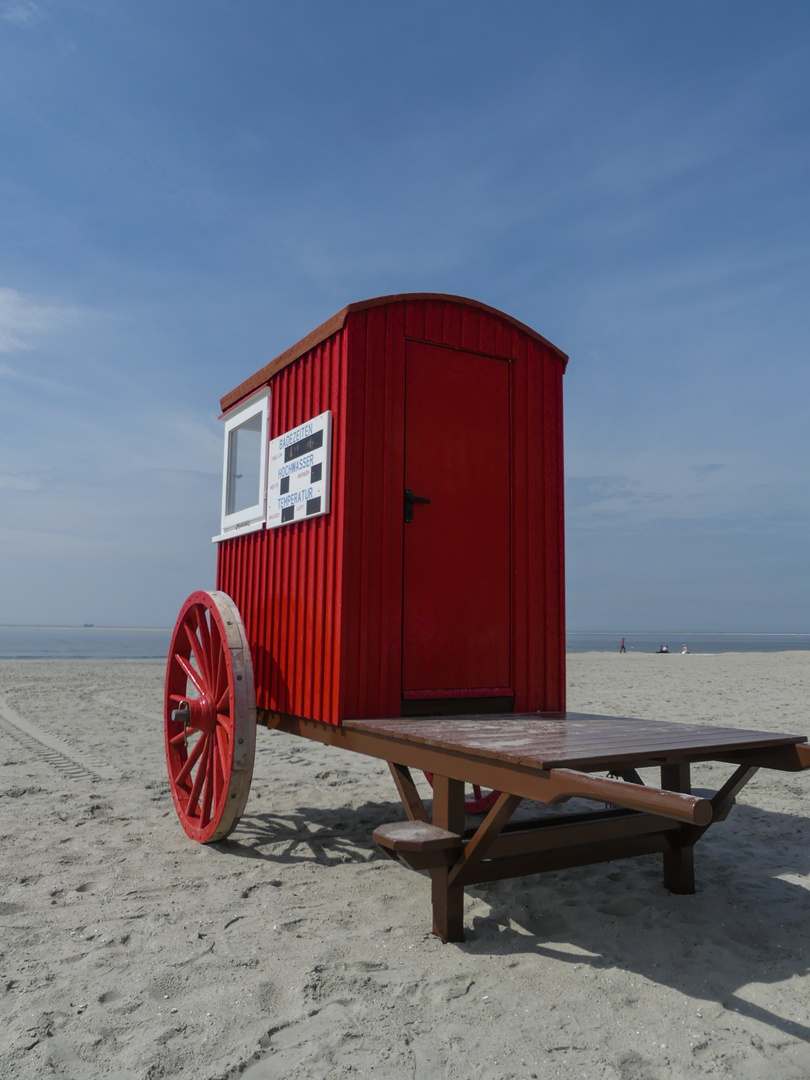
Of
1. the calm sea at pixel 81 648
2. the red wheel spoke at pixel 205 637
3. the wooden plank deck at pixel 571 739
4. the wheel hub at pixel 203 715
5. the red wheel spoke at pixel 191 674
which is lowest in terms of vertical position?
the calm sea at pixel 81 648

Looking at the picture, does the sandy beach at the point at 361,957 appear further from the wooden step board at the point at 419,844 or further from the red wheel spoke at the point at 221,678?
the red wheel spoke at the point at 221,678

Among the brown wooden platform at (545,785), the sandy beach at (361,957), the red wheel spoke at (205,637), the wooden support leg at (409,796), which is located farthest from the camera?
the red wheel spoke at (205,637)

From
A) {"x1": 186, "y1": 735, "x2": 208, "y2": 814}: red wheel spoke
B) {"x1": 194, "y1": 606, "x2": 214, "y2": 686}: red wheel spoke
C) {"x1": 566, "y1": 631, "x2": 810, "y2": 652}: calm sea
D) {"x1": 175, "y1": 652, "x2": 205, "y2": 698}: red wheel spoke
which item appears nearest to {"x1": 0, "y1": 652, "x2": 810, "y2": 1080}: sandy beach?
{"x1": 186, "y1": 735, "x2": 208, "y2": 814}: red wheel spoke

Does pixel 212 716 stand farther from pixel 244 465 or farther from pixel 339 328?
pixel 339 328

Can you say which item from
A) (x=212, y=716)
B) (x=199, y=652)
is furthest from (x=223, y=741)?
(x=199, y=652)

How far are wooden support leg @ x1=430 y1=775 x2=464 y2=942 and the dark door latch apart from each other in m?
1.57

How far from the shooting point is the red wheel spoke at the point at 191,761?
16.3ft

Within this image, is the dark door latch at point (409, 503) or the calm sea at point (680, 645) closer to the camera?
the dark door latch at point (409, 503)

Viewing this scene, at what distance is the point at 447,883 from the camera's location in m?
3.17

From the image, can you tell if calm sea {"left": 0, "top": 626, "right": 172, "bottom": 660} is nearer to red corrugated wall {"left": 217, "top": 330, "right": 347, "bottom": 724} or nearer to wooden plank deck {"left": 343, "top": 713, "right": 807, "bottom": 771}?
red corrugated wall {"left": 217, "top": 330, "right": 347, "bottom": 724}

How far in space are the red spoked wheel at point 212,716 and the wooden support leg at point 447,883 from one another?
4.15 feet

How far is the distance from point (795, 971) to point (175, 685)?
14.2 feet

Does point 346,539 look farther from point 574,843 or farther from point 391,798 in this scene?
point 391,798

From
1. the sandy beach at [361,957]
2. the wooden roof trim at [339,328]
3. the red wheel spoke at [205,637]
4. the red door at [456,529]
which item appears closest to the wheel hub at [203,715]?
the red wheel spoke at [205,637]
